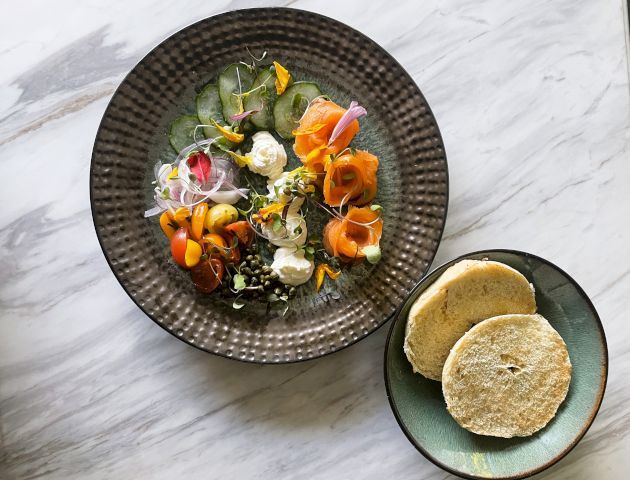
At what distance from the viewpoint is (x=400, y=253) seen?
6.59 feet

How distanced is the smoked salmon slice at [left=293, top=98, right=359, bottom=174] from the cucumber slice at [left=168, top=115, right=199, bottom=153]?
0.32 metres

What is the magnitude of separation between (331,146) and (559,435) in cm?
107

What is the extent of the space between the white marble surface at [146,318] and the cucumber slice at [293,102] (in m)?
0.30

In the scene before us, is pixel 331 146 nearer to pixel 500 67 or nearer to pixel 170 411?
pixel 500 67

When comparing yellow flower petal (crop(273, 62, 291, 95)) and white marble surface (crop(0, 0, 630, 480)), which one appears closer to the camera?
yellow flower petal (crop(273, 62, 291, 95))

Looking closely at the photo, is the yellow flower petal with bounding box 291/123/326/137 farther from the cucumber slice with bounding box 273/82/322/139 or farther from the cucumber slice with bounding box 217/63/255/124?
the cucumber slice with bounding box 217/63/255/124

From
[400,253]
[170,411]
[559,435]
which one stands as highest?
[400,253]

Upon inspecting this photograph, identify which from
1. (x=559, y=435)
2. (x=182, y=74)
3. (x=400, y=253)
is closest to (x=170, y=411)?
(x=400, y=253)

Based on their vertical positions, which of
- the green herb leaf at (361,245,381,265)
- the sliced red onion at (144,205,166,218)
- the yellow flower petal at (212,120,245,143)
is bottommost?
the green herb leaf at (361,245,381,265)

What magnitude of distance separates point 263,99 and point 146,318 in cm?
76

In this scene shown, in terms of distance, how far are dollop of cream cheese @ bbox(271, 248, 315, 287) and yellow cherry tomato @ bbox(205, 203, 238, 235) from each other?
0.17 m

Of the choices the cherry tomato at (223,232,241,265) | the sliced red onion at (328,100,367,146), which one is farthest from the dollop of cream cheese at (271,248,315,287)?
the sliced red onion at (328,100,367,146)

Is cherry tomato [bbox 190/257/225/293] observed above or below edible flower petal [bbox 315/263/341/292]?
above

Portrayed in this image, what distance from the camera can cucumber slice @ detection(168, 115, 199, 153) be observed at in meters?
1.99
